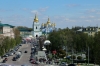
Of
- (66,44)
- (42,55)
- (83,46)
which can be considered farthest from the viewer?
(66,44)

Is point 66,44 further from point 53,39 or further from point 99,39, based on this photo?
point 99,39

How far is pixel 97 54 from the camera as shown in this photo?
1806 inches

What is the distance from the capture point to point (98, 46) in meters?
46.9

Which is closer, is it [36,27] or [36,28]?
[36,27]

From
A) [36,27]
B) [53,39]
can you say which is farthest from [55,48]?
[36,27]

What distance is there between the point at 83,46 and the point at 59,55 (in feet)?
20.0

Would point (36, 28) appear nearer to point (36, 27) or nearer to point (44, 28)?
point (36, 27)

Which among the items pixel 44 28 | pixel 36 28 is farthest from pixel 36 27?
pixel 44 28

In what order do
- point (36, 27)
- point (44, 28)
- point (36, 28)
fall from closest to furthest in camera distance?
point (36, 27) → point (36, 28) → point (44, 28)

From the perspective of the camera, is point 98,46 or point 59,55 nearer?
point 98,46

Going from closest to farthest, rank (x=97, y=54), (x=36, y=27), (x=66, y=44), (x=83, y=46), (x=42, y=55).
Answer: (x=97, y=54) < (x=42, y=55) < (x=83, y=46) < (x=66, y=44) < (x=36, y=27)

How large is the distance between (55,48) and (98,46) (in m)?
31.1

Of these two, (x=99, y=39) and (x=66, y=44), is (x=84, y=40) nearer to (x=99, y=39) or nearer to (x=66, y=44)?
(x=66, y=44)

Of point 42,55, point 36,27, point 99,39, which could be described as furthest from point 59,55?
point 36,27
